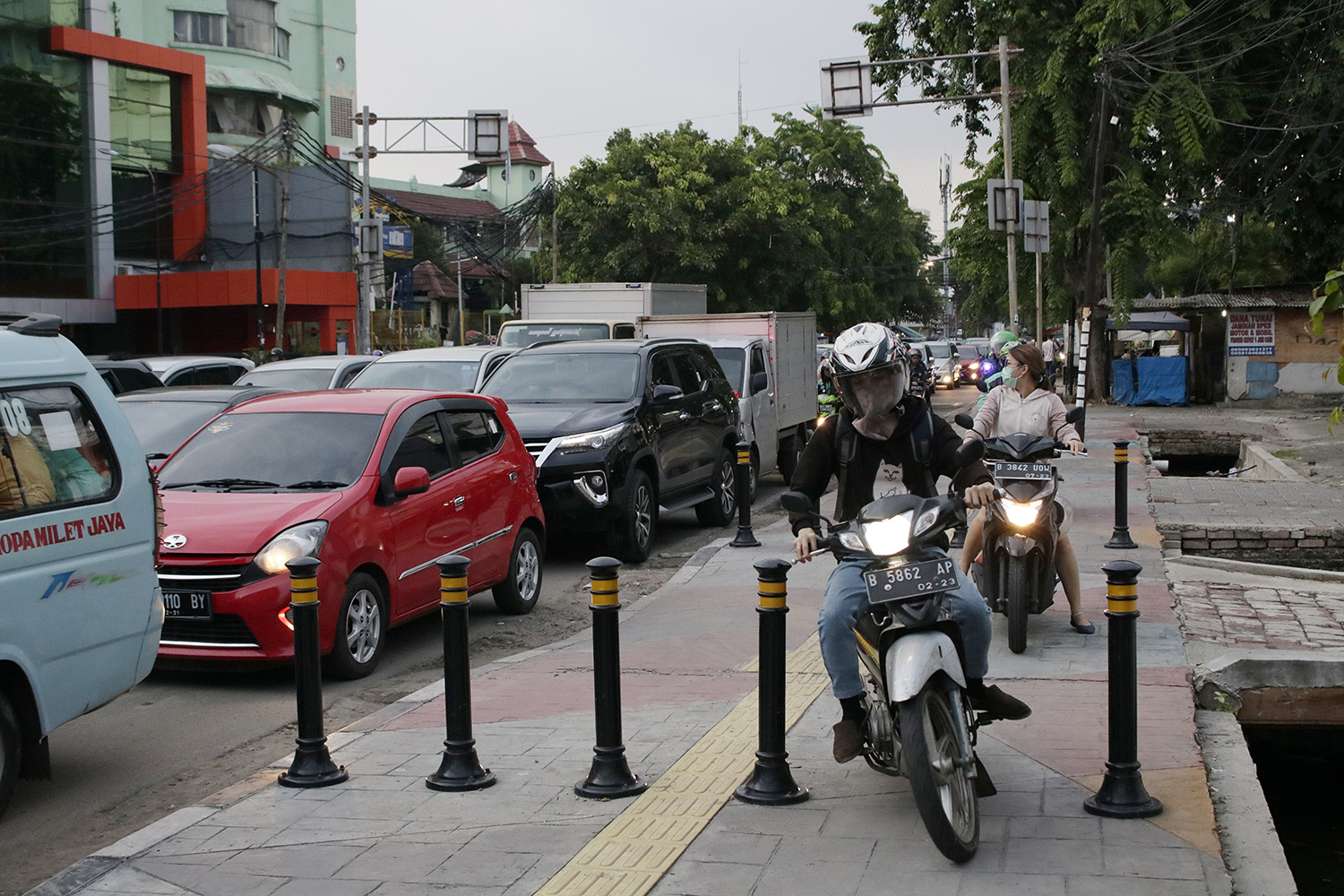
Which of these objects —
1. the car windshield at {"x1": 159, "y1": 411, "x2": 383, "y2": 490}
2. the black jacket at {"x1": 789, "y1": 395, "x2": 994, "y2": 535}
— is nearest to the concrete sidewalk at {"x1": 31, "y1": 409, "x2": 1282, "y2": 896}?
the black jacket at {"x1": 789, "y1": 395, "x2": 994, "y2": 535}

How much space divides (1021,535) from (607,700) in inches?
127

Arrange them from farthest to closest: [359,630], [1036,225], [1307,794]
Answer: [1036,225], [1307,794], [359,630]

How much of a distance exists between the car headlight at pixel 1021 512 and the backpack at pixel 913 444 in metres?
2.46

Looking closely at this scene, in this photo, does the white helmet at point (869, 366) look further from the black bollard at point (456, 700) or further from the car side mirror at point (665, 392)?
the car side mirror at point (665, 392)

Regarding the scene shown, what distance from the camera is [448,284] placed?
73000mm

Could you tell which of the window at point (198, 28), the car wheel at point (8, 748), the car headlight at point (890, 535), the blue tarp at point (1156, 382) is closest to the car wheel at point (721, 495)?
the car wheel at point (8, 748)

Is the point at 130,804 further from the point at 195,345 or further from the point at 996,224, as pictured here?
the point at 195,345

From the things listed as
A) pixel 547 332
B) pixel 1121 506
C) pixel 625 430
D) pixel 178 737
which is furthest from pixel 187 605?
pixel 547 332

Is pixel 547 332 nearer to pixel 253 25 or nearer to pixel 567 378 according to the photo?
pixel 567 378

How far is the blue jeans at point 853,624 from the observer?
4.73 metres

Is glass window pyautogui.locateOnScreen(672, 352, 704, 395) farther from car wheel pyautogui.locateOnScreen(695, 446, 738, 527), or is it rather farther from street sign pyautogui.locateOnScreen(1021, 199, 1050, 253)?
street sign pyautogui.locateOnScreen(1021, 199, 1050, 253)

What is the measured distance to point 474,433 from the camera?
9.28 m

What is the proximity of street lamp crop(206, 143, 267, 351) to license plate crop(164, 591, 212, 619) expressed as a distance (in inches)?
1250

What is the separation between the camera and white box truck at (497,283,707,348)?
20.7m
